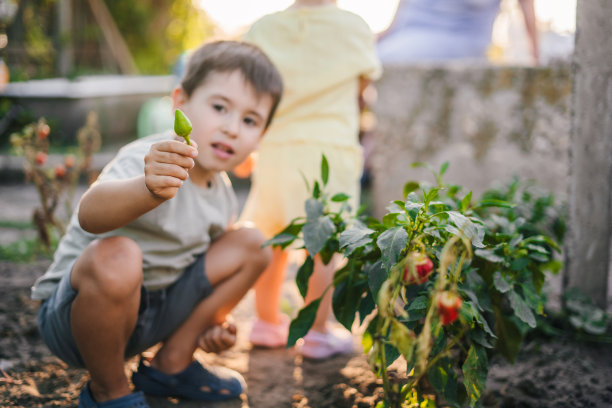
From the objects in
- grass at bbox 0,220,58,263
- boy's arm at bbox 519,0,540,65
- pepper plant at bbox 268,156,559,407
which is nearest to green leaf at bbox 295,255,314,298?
pepper plant at bbox 268,156,559,407

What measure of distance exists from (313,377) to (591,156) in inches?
43.5

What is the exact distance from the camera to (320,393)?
5.45ft

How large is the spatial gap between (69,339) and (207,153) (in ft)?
2.01

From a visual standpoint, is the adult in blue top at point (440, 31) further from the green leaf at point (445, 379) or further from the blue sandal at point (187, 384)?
the green leaf at point (445, 379)

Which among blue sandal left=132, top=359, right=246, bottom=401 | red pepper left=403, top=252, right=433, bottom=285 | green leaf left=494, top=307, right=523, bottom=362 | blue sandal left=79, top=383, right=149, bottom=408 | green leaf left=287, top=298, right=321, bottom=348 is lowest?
blue sandal left=132, top=359, right=246, bottom=401

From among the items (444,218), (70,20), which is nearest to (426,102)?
(444,218)

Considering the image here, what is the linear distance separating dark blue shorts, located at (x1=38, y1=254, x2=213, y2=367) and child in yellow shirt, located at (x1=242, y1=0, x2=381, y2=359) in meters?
0.49

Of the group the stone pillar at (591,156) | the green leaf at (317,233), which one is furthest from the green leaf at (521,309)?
the stone pillar at (591,156)

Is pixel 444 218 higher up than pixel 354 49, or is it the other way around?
pixel 354 49

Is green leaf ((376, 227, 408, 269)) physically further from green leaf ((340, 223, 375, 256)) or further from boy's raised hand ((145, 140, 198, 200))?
boy's raised hand ((145, 140, 198, 200))

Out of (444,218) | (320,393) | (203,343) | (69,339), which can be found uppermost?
(444,218)

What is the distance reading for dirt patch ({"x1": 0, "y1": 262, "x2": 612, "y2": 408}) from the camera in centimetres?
150

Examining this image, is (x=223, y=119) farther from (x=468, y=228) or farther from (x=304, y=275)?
(x=468, y=228)

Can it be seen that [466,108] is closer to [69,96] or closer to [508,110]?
[508,110]
